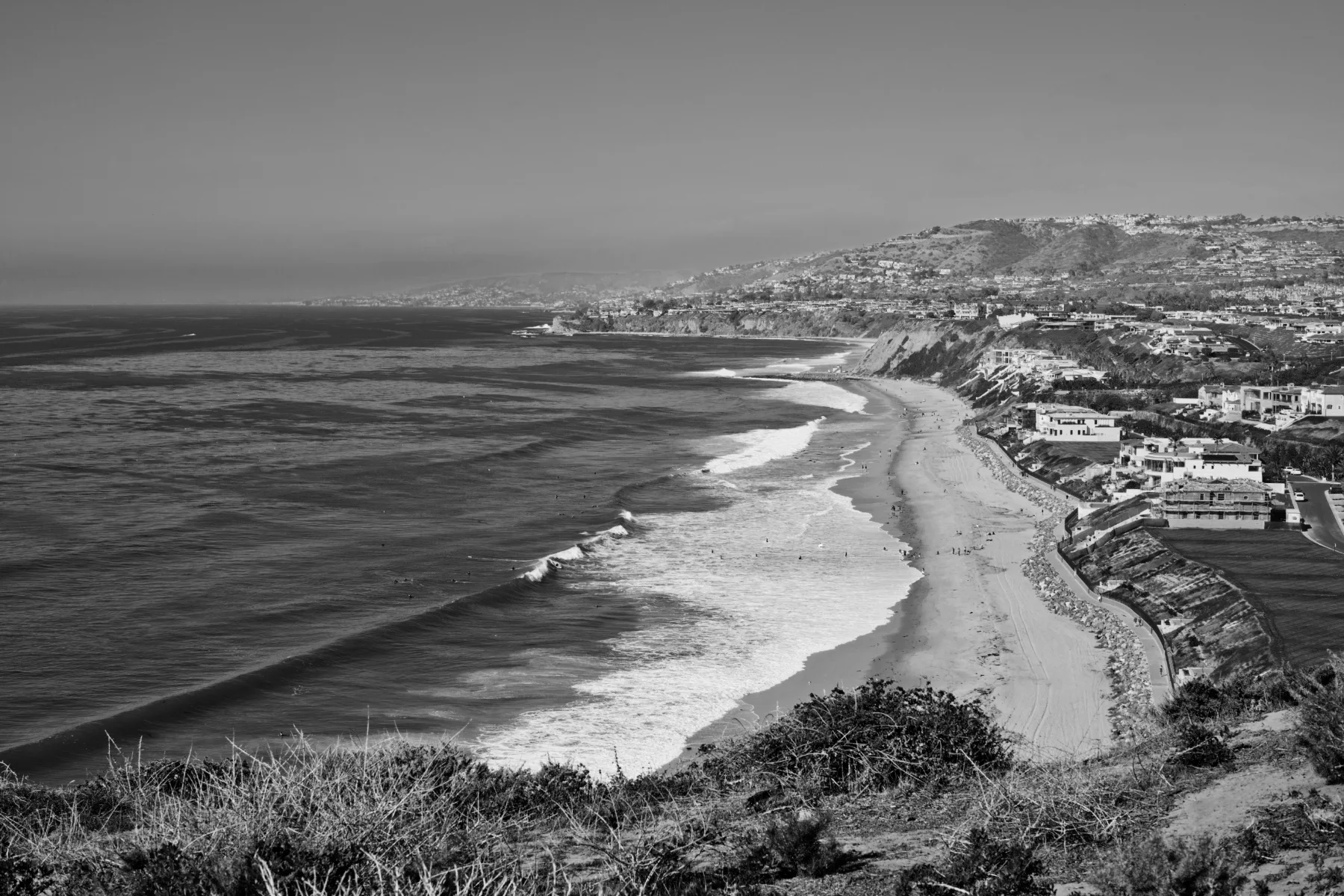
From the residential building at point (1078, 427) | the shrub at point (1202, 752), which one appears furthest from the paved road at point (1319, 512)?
the shrub at point (1202, 752)

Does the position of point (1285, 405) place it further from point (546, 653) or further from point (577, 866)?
point (577, 866)

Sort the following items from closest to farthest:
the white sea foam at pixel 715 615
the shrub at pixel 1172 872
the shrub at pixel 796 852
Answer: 1. the shrub at pixel 1172 872
2. the shrub at pixel 796 852
3. the white sea foam at pixel 715 615

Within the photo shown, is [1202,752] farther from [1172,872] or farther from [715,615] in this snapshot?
[715,615]

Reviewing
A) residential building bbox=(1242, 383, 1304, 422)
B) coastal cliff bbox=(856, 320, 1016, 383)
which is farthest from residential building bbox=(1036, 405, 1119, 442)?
coastal cliff bbox=(856, 320, 1016, 383)

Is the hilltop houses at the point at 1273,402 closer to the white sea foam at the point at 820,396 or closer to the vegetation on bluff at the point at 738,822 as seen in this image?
the white sea foam at the point at 820,396

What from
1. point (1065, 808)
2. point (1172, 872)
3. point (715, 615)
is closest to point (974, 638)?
point (715, 615)

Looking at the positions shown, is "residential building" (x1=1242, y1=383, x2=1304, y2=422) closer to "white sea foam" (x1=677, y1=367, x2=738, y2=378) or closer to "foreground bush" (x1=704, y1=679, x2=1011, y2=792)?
"foreground bush" (x1=704, y1=679, x2=1011, y2=792)

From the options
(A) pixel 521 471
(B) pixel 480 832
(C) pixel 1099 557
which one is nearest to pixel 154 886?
(B) pixel 480 832
